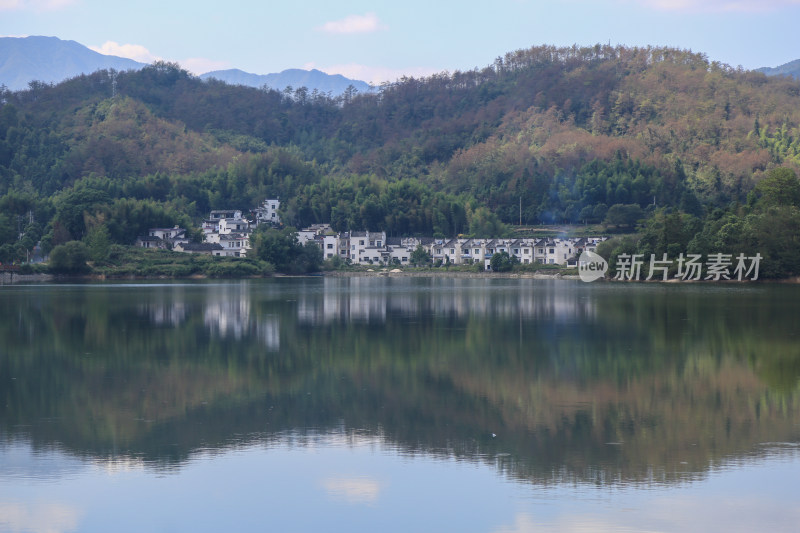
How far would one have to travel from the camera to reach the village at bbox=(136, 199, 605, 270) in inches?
2247

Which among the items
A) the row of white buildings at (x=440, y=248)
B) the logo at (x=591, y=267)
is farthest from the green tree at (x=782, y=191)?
the row of white buildings at (x=440, y=248)

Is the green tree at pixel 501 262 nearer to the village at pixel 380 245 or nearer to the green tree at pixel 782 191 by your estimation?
the village at pixel 380 245

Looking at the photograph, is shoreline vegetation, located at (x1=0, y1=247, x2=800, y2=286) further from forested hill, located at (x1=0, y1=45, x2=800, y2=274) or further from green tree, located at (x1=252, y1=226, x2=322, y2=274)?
forested hill, located at (x1=0, y1=45, x2=800, y2=274)

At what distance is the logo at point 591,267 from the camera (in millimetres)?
46844

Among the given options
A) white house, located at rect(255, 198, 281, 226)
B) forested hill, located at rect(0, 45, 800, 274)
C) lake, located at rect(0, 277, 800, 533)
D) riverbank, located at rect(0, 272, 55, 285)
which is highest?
forested hill, located at rect(0, 45, 800, 274)

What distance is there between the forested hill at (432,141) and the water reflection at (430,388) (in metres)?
41.7

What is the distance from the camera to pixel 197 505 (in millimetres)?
6453

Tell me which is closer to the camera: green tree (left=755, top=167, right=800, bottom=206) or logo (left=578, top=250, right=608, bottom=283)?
green tree (left=755, top=167, right=800, bottom=206)

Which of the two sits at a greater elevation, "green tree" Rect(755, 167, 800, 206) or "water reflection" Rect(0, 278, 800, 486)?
"green tree" Rect(755, 167, 800, 206)

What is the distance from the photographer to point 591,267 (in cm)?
4866

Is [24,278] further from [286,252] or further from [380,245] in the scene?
[380,245]

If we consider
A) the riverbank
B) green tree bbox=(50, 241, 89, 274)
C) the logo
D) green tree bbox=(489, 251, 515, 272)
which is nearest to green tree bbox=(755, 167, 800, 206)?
the logo

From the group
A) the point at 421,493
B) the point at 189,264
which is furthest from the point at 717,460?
the point at 189,264

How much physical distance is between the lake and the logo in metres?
30.1
